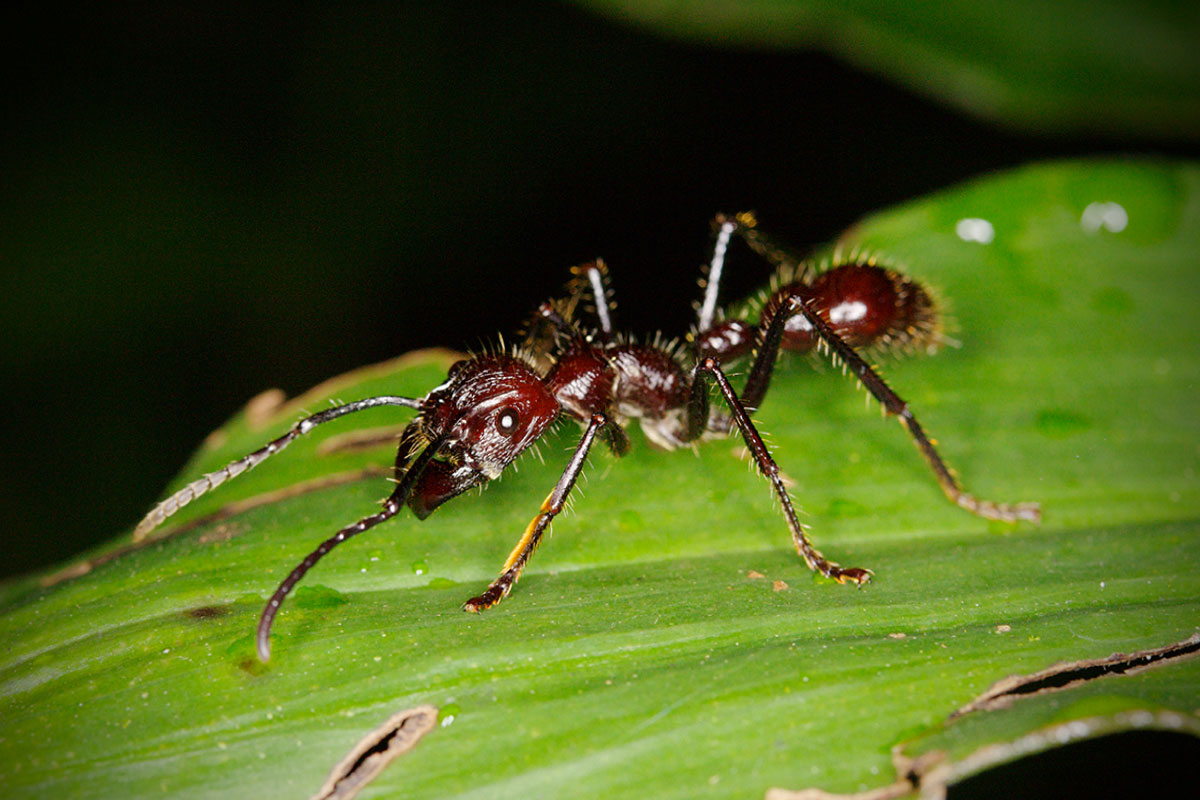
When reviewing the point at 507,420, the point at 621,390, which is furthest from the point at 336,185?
the point at 507,420

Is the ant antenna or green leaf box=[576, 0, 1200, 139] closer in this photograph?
the ant antenna

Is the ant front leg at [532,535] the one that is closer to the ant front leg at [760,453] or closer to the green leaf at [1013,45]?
the ant front leg at [760,453]

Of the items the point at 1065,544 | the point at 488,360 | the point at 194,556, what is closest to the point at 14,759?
the point at 194,556


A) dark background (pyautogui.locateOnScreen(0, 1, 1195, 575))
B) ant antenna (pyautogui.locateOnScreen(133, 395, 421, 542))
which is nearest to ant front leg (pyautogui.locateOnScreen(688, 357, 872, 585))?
ant antenna (pyautogui.locateOnScreen(133, 395, 421, 542))

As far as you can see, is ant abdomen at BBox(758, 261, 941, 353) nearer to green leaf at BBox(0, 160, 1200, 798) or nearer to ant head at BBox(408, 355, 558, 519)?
green leaf at BBox(0, 160, 1200, 798)

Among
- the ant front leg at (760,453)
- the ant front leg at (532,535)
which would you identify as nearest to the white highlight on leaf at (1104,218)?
the ant front leg at (760,453)

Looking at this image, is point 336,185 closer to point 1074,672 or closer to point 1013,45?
point 1013,45
